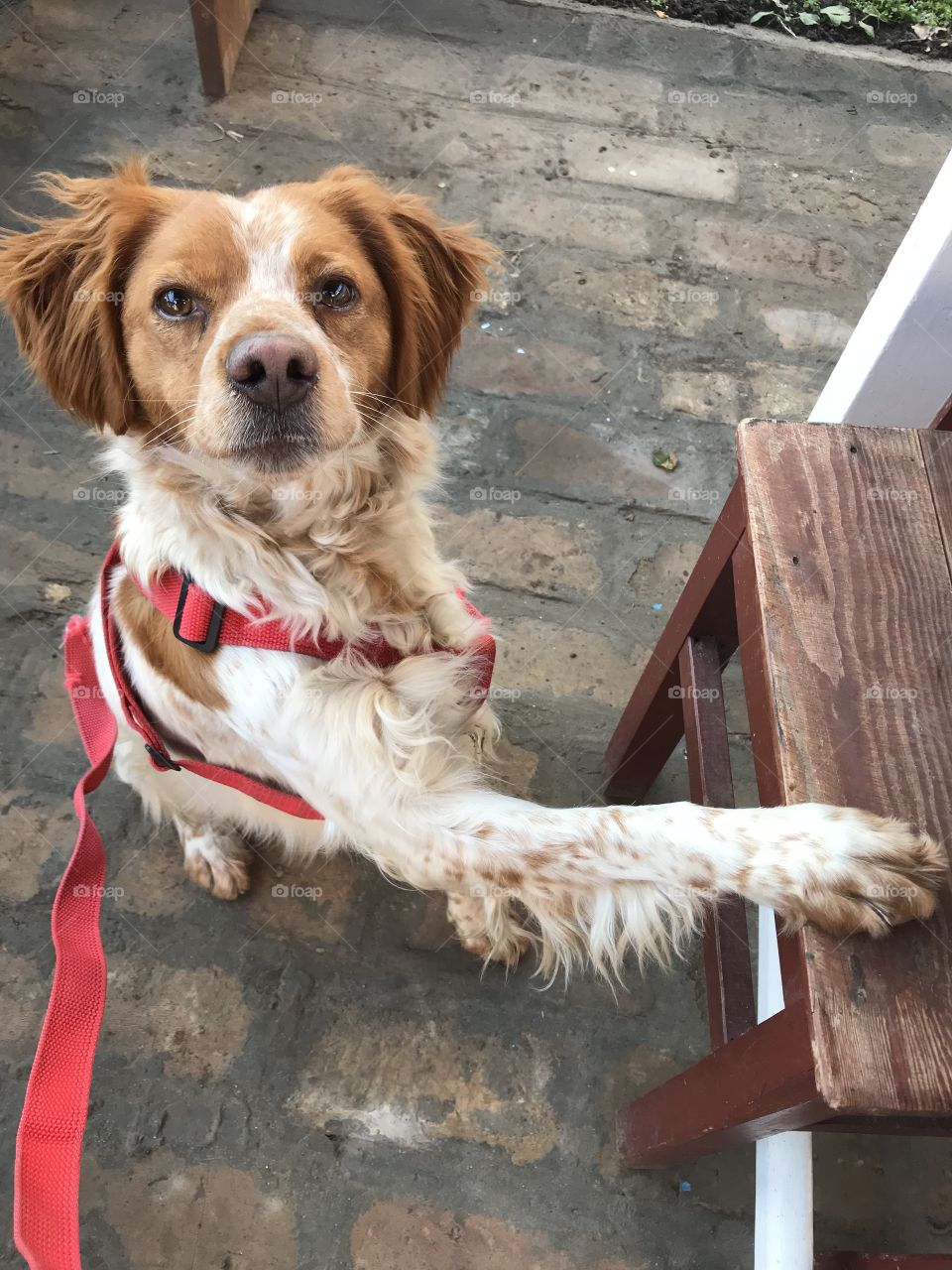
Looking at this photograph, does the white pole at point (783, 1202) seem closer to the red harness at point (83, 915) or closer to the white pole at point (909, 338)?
the red harness at point (83, 915)

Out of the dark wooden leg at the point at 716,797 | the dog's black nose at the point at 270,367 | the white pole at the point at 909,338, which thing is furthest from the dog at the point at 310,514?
the white pole at the point at 909,338

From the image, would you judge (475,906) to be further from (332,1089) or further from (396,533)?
(396,533)

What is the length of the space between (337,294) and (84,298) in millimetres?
450

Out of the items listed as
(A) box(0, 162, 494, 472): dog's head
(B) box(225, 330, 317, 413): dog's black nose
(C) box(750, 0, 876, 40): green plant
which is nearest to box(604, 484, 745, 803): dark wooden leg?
(A) box(0, 162, 494, 472): dog's head

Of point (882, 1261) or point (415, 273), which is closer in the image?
A: point (882, 1261)

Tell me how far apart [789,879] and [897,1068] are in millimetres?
316

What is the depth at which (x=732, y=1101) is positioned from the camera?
1335mm

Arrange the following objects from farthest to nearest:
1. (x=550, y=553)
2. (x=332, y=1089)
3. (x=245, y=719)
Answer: (x=550, y=553), (x=332, y=1089), (x=245, y=719)

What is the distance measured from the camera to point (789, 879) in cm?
126

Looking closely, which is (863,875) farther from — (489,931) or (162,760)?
(162,760)

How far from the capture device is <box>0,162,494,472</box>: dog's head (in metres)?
1.44

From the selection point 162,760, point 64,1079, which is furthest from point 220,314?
point 64,1079

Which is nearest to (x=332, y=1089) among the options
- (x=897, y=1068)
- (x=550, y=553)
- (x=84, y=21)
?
(x=897, y=1068)

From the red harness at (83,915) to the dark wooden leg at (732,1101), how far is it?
81cm
